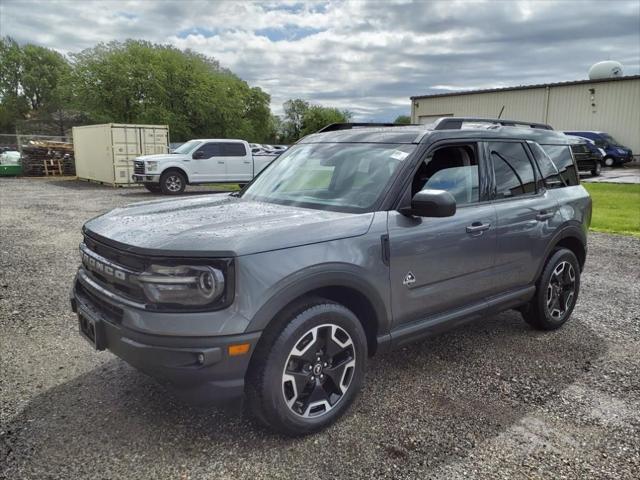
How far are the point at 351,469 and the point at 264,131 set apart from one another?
69.4m

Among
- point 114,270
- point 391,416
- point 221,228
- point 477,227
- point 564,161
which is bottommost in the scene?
point 391,416

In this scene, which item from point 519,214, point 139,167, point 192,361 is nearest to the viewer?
point 192,361

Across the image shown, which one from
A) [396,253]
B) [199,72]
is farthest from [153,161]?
[199,72]

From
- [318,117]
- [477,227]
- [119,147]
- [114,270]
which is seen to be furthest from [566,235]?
[318,117]

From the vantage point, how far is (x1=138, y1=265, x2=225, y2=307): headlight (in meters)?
2.49

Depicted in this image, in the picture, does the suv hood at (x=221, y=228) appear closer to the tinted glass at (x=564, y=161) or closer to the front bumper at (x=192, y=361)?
the front bumper at (x=192, y=361)

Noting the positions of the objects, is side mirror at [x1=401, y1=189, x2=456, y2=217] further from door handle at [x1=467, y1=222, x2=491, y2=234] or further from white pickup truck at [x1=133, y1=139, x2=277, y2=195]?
white pickup truck at [x1=133, y1=139, x2=277, y2=195]

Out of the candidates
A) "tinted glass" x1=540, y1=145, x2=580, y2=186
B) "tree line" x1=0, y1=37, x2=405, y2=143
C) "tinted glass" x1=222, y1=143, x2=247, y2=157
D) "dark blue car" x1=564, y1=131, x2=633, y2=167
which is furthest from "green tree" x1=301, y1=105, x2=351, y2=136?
"tinted glass" x1=540, y1=145, x2=580, y2=186

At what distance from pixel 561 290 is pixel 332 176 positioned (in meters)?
2.52

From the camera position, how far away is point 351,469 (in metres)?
2.62

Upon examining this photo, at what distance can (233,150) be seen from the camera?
1791 centimetres

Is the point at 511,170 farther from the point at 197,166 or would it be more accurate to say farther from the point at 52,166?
the point at 52,166

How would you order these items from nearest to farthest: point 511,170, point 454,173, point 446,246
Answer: point 446,246 < point 454,173 < point 511,170

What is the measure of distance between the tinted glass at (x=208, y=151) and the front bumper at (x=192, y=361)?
15.4 m
